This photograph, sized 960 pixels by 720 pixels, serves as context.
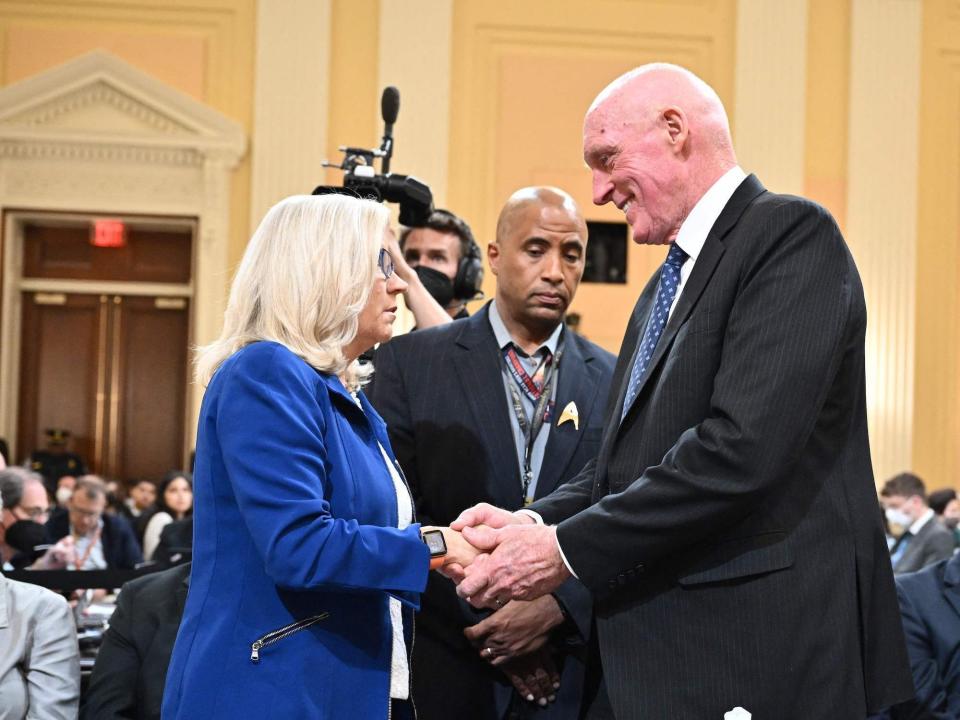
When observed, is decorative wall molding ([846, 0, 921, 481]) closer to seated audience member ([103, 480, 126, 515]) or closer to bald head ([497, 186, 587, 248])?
seated audience member ([103, 480, 126, 515])

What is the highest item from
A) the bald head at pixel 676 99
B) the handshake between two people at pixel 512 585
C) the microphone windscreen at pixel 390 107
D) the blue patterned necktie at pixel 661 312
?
the microphone windscreen at pixel 390 107

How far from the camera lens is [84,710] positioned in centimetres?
353

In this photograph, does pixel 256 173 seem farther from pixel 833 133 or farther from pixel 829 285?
pixel 829 285

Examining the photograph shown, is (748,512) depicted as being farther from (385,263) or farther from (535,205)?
(535,205)

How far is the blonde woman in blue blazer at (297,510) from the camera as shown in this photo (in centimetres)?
211

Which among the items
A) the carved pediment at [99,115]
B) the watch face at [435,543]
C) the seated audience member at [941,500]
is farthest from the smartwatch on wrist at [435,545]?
the carved pediment at [99,115]

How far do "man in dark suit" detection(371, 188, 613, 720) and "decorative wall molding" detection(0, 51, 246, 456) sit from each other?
8243 millimetres

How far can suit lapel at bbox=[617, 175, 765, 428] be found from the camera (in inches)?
90.2

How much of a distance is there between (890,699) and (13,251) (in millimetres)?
11053

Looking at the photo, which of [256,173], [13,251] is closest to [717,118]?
[256,173]

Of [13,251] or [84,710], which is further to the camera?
[13,251]

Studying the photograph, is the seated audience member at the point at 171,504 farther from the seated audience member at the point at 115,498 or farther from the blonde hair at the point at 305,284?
the blonde hair at the point at 305,284

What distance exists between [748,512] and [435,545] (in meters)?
0.58

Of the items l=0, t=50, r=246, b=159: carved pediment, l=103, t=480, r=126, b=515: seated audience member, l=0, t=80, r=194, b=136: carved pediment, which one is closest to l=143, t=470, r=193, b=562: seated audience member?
l=103, t=480, r=126, b=515: seated audience member
